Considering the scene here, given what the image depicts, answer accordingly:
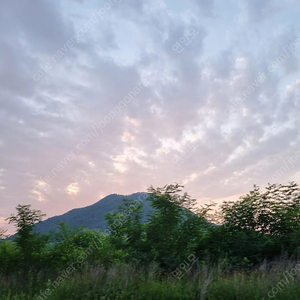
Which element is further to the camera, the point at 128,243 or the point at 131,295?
the point at 128,243

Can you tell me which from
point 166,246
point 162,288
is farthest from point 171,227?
point 162,288

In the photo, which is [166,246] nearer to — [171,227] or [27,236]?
[171,227]

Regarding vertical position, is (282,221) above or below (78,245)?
below

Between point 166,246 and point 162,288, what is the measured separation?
3.73 m

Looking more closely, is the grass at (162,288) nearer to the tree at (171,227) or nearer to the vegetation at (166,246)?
the vegetation at (166,246)

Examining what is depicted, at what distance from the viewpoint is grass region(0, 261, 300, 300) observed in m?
8.27

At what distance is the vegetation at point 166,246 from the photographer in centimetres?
1005

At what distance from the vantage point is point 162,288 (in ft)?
28.1

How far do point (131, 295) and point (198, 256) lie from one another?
16.1 ft

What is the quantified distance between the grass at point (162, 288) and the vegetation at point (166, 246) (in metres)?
0.07

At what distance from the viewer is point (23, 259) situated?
12594 millimetres

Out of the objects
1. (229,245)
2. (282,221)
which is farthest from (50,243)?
(282,221)

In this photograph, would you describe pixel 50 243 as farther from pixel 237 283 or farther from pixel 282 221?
pixel 282 221

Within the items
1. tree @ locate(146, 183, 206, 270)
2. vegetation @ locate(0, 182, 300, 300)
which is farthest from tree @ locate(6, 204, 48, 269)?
tree @ locate(146, 183, 206, 270)
